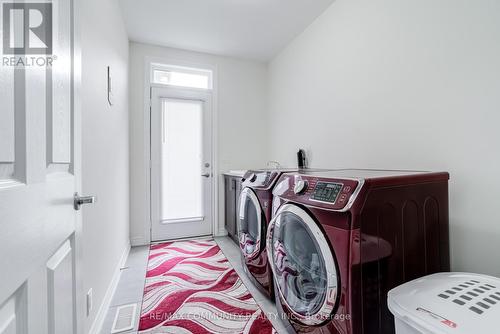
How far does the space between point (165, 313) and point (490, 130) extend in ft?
7.25

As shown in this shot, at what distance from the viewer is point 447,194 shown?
130cm

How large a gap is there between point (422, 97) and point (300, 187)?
1025mm

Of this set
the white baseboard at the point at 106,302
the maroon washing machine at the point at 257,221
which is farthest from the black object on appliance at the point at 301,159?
the white baseboard at the point at 106,302

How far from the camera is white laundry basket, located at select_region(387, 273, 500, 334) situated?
680 mm

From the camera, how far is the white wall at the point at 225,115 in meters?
2.85

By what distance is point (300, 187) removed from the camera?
120cm

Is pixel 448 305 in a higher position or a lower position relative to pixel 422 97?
lower

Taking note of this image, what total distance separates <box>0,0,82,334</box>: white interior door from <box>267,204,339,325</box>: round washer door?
94cm

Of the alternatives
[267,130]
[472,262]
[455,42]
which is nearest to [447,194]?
[472,262]

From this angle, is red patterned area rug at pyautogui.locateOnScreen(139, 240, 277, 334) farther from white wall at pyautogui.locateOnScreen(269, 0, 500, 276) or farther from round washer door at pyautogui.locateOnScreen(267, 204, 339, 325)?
white wall at pyautogui.locateOnScreen(269, 0, 500, 276)

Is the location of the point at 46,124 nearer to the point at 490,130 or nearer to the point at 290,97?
the point at 490,130

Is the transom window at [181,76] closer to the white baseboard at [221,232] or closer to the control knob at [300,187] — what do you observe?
the white baseboard at [221,232]

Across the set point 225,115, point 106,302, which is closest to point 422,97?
point 225,115

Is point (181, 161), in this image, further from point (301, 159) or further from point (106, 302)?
point (106, 302)
